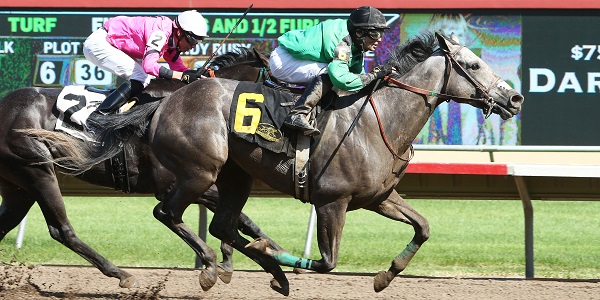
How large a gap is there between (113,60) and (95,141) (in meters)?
0.54

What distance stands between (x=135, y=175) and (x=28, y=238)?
2.84 meters

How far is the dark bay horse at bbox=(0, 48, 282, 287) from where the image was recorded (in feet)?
19.7

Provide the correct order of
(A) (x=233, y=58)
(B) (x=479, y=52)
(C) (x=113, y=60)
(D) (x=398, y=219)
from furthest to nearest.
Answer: (B) (x=479, y=52) < (A) (x=233, y=58) < (C) (x=113, y=60) < (D) (x=398, y=219)

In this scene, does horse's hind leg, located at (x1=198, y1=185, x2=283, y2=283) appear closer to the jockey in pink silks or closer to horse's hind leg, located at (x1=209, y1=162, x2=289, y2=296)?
horse's hind leg, located at (x1=209, y1=162, x2=289, y2=296)

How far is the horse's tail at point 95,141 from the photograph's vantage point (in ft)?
19.1

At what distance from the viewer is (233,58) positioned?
22.1ft

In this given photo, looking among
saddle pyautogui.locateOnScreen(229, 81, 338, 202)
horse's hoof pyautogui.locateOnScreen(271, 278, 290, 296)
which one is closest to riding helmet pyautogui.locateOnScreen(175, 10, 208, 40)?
saddle pyautogui.locateOnScreen(229, 81, 338, 202)

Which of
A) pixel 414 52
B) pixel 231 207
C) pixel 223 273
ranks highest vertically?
pixel 414 52

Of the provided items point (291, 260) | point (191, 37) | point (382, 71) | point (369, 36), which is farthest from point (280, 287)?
point (191, 37)

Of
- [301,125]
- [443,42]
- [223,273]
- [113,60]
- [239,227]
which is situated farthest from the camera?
[239,227]

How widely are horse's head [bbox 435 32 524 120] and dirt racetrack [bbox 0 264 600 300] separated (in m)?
1.35

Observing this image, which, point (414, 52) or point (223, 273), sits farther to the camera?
point (223, 273)

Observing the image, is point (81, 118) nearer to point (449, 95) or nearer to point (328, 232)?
point (328, 232)

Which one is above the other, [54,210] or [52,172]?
[52,172]
